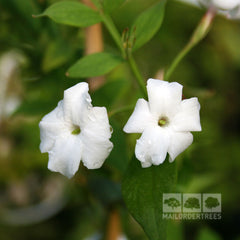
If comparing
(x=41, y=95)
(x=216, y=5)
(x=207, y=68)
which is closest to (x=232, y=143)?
(x=207, y=68)

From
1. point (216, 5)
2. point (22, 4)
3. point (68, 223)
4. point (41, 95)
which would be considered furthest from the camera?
point (68, 223)

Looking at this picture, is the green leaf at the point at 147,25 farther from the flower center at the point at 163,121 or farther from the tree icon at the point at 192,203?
the tree icon at the point at 192,203

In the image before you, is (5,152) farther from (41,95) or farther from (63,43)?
(63,43)

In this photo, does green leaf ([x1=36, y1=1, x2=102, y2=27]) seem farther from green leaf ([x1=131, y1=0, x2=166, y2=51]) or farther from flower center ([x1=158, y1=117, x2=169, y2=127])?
flower center ([x1=158, y1=117, x2=169, y2=127])

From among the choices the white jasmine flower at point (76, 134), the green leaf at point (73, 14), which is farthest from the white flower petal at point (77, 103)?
the green leaf at point (73, 14)

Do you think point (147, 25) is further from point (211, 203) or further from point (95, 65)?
point (211, 203)

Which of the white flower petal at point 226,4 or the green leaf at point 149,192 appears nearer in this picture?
the green leaf at point 149,192
